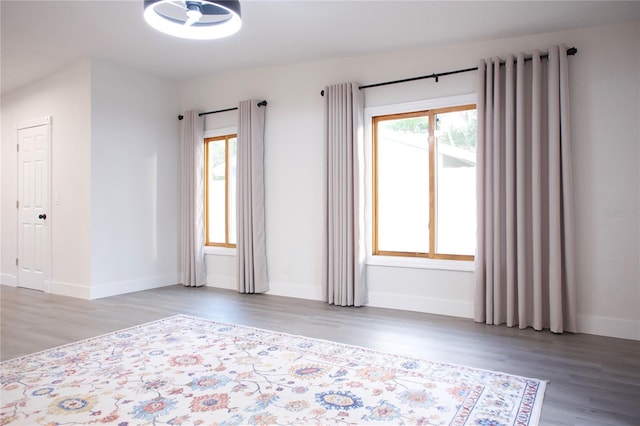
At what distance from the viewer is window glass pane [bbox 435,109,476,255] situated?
4453 millimetres

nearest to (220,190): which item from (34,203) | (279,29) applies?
(34,203)

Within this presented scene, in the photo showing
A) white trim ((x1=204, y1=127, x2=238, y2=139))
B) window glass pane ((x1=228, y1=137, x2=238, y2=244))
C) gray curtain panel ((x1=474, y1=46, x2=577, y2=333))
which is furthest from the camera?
window glass pane ((x1=228, y1=137, x2=238, y2=244))

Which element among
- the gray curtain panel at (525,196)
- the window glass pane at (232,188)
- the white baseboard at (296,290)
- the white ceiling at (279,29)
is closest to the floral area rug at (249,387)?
the gray curtain panel at (525,196)

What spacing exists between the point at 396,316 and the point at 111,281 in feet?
11.4

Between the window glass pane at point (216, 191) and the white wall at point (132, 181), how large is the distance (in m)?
0.49

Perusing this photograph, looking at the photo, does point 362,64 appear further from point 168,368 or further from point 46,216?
point 46,216

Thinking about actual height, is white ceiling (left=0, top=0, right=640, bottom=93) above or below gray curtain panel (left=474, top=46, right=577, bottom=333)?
above

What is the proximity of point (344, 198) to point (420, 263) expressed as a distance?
106cm

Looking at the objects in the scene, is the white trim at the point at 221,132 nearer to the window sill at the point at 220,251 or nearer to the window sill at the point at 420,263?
the window sill at the point at 220,251

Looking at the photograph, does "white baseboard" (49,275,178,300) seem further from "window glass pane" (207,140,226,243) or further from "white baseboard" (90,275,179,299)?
"window glass pane" (207,140,226,243)

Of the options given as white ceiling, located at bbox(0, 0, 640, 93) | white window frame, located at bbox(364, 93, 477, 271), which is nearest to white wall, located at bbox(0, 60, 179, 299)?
white ceiling, located at bbox(0, 0, 640, 93)

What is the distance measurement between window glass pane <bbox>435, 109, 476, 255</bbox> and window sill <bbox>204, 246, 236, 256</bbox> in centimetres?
273

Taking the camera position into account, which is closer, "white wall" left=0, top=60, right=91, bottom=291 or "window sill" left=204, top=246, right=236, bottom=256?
"white wall" left=0, top=60, right=91, bottom=291

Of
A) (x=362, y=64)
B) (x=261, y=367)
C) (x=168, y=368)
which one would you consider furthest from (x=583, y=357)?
(x=362, y=64)
